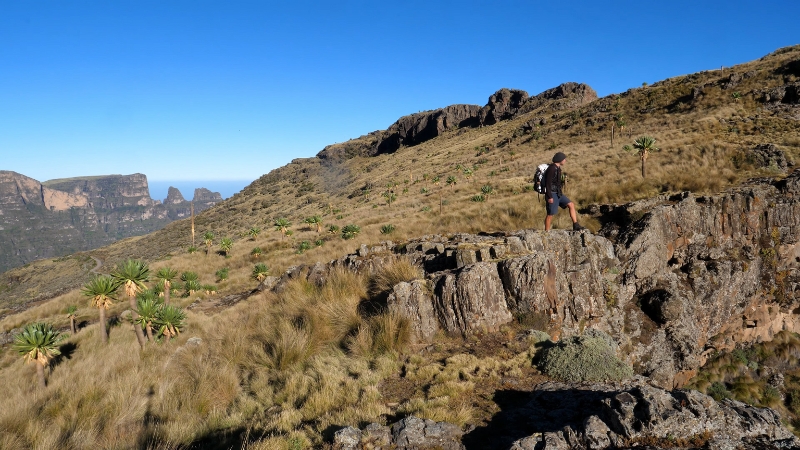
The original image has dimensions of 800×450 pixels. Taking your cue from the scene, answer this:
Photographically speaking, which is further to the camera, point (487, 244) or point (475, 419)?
point (487, 244)

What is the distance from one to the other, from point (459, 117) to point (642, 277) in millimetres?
111471

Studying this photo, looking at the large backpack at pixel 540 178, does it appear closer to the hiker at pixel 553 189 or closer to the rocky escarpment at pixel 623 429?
the hiker at pixel 553 189

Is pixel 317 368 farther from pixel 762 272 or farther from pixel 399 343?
pixel 762 272

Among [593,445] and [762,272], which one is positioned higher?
[593,445]

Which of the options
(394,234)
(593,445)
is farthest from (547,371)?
(394,234)

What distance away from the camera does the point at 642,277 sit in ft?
33.3

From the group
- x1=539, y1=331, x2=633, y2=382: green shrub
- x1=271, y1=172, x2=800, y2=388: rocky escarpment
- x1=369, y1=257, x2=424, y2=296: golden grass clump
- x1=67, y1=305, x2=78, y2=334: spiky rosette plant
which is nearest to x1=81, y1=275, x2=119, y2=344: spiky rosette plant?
x1=271, y1=172, x2=800, y2=388: rocky escarpment

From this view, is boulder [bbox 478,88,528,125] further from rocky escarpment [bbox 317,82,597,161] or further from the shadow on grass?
the shadow on grass

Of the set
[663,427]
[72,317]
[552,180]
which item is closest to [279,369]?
[663,427]

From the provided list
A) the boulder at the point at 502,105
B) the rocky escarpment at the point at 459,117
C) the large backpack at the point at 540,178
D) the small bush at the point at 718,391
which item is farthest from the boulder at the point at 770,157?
the boulder at the point at 502,105

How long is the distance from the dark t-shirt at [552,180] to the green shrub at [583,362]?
463 centimetres

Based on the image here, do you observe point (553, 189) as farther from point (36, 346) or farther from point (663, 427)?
point (36, 346)

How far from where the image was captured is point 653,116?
4628 cm

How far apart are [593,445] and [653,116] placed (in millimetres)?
54027
